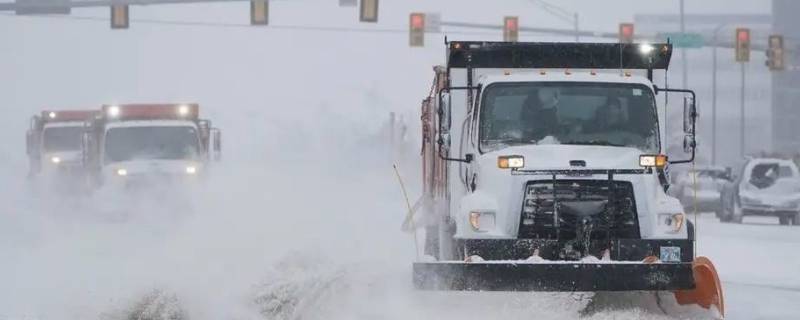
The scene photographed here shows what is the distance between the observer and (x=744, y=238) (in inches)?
1059

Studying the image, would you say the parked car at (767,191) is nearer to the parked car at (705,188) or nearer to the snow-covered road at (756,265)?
the snow-covered road at (756,265)

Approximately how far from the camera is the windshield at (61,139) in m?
36.0

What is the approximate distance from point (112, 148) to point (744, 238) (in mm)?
12949

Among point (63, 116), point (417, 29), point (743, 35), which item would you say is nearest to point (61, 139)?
point (63, 116)

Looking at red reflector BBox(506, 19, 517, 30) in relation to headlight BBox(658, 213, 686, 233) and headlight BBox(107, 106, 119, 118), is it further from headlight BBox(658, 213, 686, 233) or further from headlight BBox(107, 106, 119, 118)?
headlight BBox(658, 213, 686, 233)

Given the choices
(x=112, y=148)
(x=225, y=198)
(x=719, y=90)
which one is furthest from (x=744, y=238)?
(x=719, y=90)

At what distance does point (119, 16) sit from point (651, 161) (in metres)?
28.4

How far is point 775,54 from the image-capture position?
4284cm

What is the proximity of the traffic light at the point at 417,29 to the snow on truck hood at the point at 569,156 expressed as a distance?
27680mm

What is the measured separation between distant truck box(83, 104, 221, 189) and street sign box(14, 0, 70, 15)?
9.77m

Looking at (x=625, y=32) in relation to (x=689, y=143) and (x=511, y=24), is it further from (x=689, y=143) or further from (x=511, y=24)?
(x=689, y=143)

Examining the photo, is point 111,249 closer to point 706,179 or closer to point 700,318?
point 700,318

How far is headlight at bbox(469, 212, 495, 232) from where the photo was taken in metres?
12.0

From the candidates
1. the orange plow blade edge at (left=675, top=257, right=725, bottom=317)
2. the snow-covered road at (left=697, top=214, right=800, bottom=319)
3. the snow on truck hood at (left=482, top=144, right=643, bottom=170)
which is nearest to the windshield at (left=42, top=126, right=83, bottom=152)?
the snow-covered road at (left=697, top=214, right=800, bottom=319)
